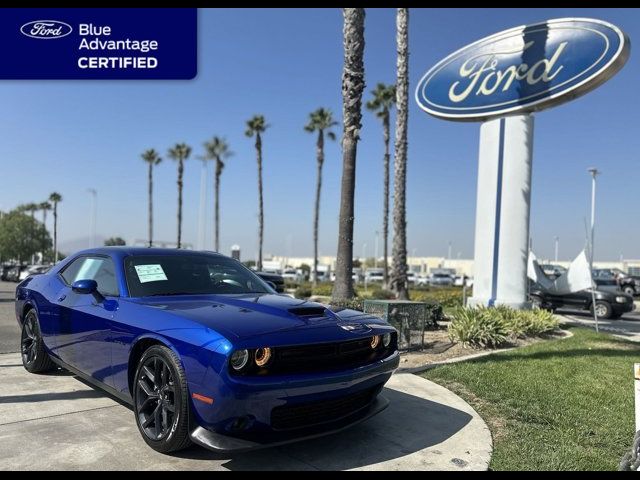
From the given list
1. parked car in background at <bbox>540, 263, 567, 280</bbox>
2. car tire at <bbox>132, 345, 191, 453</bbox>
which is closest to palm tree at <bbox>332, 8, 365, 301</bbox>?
car tire at <bbox>132, 345, 191, 453</bbox>

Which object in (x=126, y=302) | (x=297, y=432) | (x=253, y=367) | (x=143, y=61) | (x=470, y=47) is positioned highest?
(x=470, y=47)

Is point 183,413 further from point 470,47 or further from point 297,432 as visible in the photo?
point 470,47

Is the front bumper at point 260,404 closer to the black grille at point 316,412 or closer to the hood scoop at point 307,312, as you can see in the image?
the black grille at point 316,412

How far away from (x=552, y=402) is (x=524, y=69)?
365 inches

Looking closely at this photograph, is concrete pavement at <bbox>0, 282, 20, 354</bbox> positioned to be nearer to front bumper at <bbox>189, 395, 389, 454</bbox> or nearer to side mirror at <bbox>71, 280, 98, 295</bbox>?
side mirror at <bbox>71, 280, 98, 295</bbox>

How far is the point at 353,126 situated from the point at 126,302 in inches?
324

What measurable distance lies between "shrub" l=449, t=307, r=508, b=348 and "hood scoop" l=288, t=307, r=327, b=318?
481 centimetres

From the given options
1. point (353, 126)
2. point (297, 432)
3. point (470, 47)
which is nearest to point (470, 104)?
point (470, 47)

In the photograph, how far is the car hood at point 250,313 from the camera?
3.29 meters

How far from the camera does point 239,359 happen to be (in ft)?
10.1

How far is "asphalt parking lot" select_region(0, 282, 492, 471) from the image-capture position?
3387mm

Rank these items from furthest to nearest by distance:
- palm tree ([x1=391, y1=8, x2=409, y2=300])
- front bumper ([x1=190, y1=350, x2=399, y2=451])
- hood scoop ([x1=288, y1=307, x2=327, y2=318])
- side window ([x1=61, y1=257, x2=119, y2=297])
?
palm tree ([x1=391, y1=8, x2=409, y2=300]), side window ([x1=61, y1=257, x2=119, y2=297]), hood scoop ([x1=288, y1=307, x2=327, y2=318]), front bumper ([x1=190, y1=350, x2=399, y2=451])

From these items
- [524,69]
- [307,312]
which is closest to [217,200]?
[524,69]

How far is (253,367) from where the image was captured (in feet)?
10.3
